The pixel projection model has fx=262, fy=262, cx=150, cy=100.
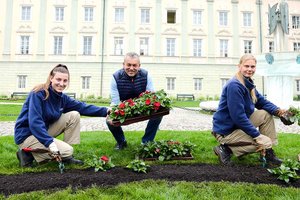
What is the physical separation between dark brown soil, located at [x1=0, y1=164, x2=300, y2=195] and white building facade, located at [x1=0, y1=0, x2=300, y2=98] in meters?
22.5

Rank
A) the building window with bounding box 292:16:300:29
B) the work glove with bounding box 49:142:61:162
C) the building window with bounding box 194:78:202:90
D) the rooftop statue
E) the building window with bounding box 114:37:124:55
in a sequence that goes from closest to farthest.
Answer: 1. the work glove with bounding box 49:142:61:162
2. the rooftop statue
3. the building window with bounding box 114:37:124:55
4. the building window with bounding box 194:78:202:90
5. the building window with bounding box 292:16:300:29

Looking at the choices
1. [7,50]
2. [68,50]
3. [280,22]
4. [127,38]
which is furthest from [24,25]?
[280,22]

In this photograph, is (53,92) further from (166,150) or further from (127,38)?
(127,38)

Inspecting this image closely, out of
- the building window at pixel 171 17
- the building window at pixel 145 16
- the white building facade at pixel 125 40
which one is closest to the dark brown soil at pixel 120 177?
the white building facade at pixel 125 40

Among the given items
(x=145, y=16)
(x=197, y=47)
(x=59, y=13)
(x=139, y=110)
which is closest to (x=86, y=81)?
(x=59, y=13)

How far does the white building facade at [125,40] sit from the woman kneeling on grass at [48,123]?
22.1 metres

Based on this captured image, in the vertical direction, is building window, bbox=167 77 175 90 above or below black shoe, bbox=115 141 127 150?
above

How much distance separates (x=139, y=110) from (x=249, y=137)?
60.2 inches

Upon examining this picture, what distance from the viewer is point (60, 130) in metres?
3.73

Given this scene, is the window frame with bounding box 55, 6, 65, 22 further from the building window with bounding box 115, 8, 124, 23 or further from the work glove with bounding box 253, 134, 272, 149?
the work glove with bounding box 253, 134, 272, 149

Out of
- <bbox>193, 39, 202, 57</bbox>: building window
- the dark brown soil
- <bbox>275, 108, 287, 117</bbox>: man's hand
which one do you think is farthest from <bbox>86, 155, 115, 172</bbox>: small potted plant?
<bbox>193, 39, 202, 57</bbox>: building window

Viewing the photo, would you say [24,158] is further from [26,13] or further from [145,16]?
[26,13]

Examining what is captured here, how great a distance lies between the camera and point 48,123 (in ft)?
12.1

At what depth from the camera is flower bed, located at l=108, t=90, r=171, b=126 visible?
3629 mm
